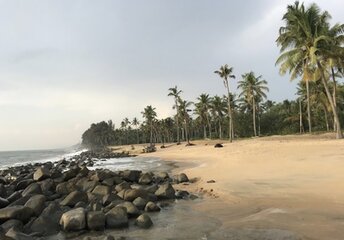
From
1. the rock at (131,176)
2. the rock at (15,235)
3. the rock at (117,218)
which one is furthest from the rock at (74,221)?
the rock at (131,176)

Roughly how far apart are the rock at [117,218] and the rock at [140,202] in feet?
5.36

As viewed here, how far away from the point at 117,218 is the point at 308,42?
27.1 metres

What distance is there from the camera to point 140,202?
1205cm

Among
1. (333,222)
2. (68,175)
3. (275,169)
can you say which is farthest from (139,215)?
(68,175)

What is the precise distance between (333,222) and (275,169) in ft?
30.3

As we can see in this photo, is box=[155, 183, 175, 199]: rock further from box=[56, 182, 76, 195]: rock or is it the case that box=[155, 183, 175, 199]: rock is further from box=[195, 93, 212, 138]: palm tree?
box=[195, 93, 212, 138]: palm tree

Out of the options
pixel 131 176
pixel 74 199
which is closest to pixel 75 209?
pixel 74 199

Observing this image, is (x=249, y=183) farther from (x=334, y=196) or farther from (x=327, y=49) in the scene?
(x=327, y=49)

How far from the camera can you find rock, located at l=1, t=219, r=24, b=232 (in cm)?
966

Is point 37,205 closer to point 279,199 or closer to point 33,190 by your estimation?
point 33,190

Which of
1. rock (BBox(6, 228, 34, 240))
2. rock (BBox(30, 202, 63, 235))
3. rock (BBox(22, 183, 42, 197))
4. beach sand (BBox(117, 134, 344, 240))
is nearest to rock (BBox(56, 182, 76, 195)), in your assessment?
rock (BBox(22, 183, 42, 197))

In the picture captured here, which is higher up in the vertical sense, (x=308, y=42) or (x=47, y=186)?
(x=308, y=42)

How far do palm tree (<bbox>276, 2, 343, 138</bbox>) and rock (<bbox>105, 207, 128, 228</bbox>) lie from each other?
24238mm

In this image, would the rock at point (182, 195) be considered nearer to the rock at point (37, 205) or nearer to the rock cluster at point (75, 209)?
the rock cluster at point (75, 209)
